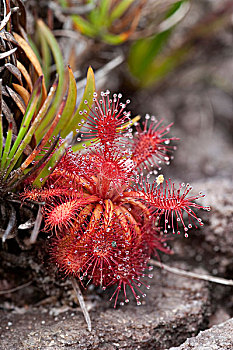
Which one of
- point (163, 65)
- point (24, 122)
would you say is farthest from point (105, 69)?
point (24, 122)

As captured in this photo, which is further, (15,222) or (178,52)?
(178,52)

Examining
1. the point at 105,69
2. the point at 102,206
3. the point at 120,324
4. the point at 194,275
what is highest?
the point at 105,69

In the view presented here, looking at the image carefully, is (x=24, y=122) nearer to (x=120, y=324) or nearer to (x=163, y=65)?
(x=120, y=324)

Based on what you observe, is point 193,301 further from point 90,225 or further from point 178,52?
point 178,52

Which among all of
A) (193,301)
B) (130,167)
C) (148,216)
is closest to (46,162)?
(130,167)

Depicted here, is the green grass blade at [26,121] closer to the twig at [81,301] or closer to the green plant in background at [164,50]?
the twig at [81,301]

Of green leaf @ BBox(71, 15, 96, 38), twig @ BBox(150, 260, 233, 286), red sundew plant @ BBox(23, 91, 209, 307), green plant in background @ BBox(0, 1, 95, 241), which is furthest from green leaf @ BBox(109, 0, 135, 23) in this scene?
twig @ BBox(150, 260, 233, 286)

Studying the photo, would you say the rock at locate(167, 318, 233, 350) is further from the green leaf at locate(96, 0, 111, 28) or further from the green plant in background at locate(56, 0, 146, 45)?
the green leaf at locate(96, 0, 111, 28)
